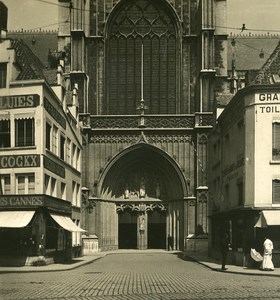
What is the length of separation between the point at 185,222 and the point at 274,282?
26693mm

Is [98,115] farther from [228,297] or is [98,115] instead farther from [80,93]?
[228,297]

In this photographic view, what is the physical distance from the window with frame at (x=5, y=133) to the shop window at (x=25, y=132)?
39 centimetres

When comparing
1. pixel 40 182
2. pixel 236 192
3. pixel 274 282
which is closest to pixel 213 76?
pixel 236 192

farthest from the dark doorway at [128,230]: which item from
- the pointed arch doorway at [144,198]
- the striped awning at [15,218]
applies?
the striped awning at [15,218]

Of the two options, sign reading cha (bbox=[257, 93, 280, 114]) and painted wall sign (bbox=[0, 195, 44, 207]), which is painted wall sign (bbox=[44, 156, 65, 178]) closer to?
painted wall sign (bbox=[0, 195, 44, 207])

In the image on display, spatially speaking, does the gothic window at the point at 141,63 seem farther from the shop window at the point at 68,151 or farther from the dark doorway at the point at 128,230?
the shop window at the point at 68,151

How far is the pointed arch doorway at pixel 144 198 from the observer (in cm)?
4884

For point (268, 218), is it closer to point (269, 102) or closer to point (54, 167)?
point (269, 102)

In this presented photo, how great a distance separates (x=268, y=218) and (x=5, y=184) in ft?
38.1

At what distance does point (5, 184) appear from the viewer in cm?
2958

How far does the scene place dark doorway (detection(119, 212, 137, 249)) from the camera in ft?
164

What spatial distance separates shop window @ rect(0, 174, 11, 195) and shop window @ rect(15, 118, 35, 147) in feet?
5.30

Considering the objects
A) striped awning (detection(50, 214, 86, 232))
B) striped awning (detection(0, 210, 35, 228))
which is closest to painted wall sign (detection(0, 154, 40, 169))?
striped awning (detection(0, 210, 35, 228))

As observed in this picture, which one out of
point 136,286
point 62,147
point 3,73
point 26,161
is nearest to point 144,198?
point 62,147
